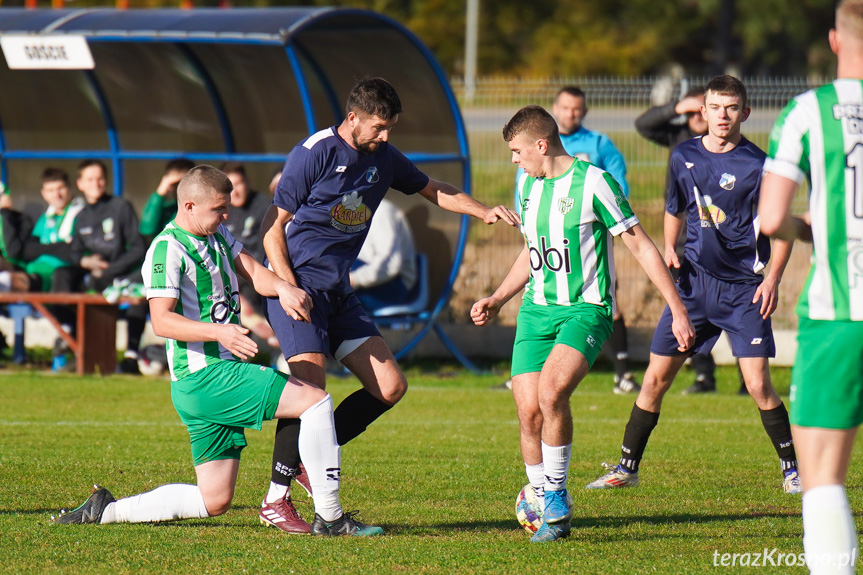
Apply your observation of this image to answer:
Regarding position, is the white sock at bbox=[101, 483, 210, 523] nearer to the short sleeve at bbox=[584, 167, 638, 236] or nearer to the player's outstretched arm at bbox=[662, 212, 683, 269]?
the short sleeve at bbox=[584, 167, 638, 236]

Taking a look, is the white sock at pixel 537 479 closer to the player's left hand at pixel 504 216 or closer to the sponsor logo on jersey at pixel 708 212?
the player's left hand at pixel 504 216

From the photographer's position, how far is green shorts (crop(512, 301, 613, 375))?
5.43 m

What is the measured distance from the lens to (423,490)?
6480 mm

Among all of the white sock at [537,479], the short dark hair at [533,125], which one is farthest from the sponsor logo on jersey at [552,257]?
the white sock at [537,479]

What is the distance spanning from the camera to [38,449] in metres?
7.52

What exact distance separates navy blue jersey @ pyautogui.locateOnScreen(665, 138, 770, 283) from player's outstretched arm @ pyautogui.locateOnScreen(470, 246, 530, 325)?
5.11ft

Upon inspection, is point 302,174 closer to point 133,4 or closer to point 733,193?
point 733,193

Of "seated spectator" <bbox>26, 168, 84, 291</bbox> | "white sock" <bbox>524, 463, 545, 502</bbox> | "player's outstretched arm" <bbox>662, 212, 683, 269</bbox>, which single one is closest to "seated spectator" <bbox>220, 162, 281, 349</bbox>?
"seated spectator" <bbox>26, 168, 84, 291</bbox>

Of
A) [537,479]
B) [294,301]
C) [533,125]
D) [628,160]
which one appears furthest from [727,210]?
[628,160]

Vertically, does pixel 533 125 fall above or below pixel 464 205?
above

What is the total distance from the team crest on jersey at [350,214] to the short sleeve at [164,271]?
3.25 feet

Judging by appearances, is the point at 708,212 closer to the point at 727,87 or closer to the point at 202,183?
the point at 727,87

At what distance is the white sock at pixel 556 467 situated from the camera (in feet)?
17.4

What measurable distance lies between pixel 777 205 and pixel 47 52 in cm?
992
